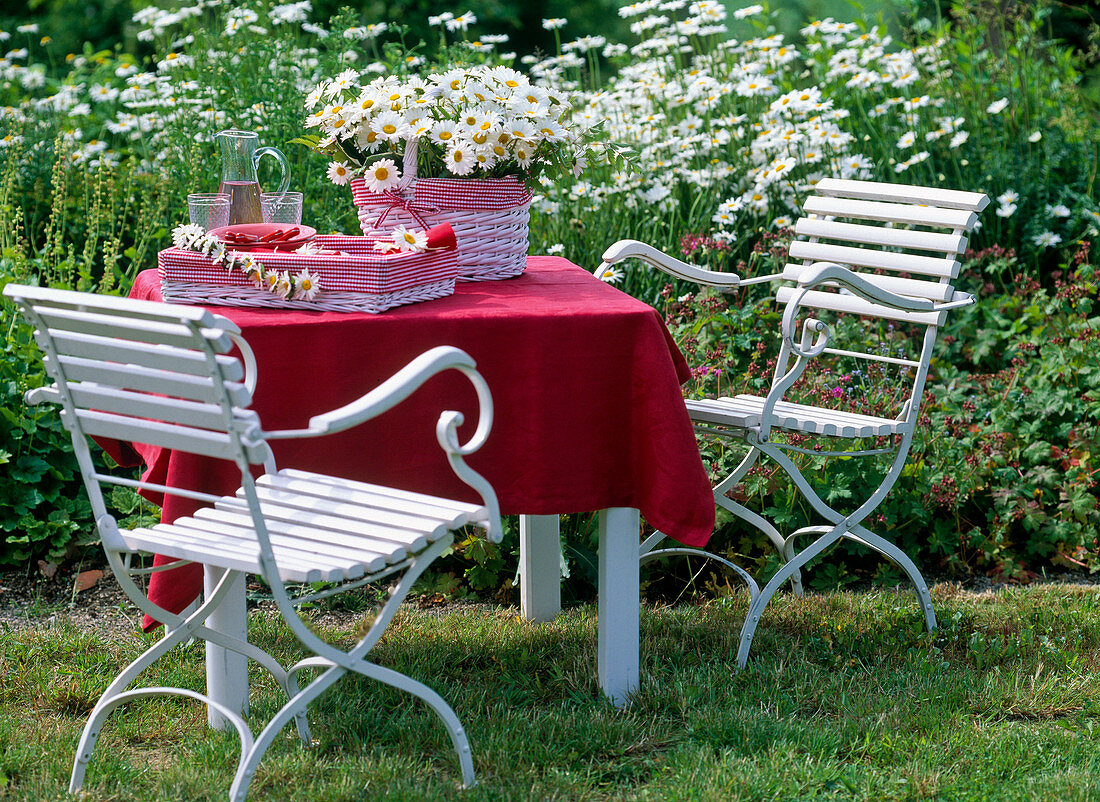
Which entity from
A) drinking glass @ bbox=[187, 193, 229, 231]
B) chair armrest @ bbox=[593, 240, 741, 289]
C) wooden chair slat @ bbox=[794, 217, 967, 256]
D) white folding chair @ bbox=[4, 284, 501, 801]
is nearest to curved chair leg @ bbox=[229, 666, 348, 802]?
white folding chair @ bbox=[4, 284, 501, 801]

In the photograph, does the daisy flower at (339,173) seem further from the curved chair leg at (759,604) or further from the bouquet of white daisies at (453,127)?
the curved chair leg at (759,604)

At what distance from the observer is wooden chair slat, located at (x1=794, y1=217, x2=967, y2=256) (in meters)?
3.13

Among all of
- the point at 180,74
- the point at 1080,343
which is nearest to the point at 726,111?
the point at 1080,343

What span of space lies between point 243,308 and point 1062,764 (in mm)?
1986

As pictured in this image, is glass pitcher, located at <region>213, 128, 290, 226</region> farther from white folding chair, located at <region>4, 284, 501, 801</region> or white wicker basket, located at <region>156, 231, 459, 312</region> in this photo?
white folding chair, located at <region>4, 284, 501, 801</region>

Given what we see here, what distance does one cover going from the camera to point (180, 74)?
5.27 meters

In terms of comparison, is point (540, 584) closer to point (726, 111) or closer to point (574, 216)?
point (574, 216)

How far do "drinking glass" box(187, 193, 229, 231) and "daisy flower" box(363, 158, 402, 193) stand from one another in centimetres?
33

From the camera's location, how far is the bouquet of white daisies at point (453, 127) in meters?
2.75

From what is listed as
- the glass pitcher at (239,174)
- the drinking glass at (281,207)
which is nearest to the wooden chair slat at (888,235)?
the drinking glass at (281,207)

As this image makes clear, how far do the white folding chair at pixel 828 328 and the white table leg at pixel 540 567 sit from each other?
0.25m

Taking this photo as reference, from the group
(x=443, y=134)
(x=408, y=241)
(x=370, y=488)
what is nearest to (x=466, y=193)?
(x=443, y=134)

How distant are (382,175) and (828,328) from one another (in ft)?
4.14

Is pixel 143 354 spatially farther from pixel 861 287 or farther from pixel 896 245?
pixel 896 245
